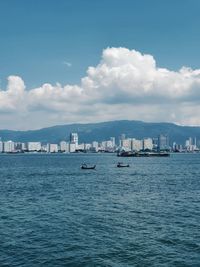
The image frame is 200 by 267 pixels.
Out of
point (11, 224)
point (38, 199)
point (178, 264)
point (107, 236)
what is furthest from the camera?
point (38, 199)

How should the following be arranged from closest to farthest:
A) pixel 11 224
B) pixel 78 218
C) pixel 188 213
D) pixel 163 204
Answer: pixel 11 224 < pixel 78 218 < pixel 188 213 < pixel 163 204

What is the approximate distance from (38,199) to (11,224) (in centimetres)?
2204

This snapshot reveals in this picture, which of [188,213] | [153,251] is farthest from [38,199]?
[153,251]

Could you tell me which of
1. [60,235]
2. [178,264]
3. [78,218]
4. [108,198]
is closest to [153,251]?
[178,264]

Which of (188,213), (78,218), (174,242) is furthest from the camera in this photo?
(188,213)

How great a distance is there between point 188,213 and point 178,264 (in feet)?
75.9

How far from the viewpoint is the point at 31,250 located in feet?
121

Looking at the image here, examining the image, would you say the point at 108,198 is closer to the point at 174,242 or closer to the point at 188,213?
the point at 188,213

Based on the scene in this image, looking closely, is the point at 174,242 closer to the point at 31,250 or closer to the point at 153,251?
the point at 153,251

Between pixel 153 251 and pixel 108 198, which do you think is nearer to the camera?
pixel 153 251

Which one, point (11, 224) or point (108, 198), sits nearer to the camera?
point (11, 224)

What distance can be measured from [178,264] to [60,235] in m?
14.6

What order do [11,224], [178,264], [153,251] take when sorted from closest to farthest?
1. [178,264]
2. [153,251]
3. [11,224]

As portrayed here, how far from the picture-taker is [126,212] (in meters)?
55.6
